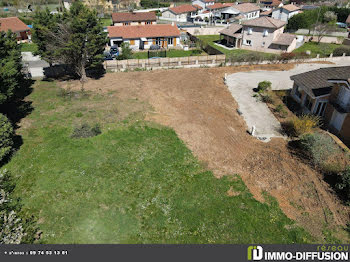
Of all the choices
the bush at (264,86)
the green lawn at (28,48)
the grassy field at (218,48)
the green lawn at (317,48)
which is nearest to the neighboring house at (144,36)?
the grassy field at (218,48)

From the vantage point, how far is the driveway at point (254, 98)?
25281mm

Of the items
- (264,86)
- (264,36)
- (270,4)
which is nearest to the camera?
(264,86)

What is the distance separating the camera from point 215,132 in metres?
23.5

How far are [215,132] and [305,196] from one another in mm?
9407

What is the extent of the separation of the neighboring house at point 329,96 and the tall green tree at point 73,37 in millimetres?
25782

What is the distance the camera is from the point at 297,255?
12492 mm

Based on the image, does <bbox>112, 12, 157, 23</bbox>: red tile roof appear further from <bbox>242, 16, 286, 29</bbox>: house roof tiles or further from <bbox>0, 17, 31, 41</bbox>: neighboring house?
<bbox>242, 16, 286, 29</bbox>: house roof tiles

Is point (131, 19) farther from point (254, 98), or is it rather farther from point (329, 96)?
point (329, 96)

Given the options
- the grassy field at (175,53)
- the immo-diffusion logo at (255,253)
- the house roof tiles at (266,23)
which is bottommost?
the immo-diffusion logo at (255,253)

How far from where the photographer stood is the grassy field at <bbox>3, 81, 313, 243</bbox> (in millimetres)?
14125

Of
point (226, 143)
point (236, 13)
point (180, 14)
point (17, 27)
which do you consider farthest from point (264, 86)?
point (180, 14)

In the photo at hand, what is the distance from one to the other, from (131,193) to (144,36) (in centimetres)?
4153

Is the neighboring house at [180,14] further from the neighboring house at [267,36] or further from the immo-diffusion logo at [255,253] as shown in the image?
the immo-diffusion logo at [255,253]

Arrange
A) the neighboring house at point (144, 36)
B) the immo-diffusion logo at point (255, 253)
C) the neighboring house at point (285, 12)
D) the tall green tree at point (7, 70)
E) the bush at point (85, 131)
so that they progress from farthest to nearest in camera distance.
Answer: the neighboring house at point (285, 12) < the neighboring house at point (144, 36) < the bush at point (85, 131) < the tall green tree at point (7, 70) < the immo-diffusion logo at point (255, 253)
